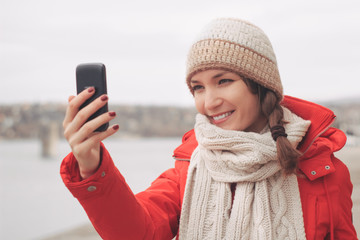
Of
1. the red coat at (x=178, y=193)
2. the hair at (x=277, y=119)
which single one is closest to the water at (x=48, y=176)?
the red coat at (x=178, y=193)

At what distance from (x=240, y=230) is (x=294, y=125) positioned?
453mm

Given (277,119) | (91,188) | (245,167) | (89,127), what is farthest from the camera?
(277,119)

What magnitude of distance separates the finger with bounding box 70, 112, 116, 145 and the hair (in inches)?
25.4

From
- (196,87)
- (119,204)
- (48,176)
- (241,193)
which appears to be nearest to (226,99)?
(196,87)

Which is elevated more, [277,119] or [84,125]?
[84,125]

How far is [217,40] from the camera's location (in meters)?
1.36

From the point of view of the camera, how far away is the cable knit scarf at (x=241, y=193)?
4.21 ft

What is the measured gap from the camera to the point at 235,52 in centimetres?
134

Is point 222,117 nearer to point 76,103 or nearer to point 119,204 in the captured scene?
point 119,204

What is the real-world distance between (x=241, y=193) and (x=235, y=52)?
1.67 ft

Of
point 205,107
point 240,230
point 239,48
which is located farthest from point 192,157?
point 239,48

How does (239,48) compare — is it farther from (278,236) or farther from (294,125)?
(278,236)

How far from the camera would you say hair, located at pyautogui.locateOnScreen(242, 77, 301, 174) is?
50.7 inches

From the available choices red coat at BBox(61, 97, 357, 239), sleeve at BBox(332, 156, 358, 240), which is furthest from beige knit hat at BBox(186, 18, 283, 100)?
sleeve at BBox(332, 156, 358, 240)
